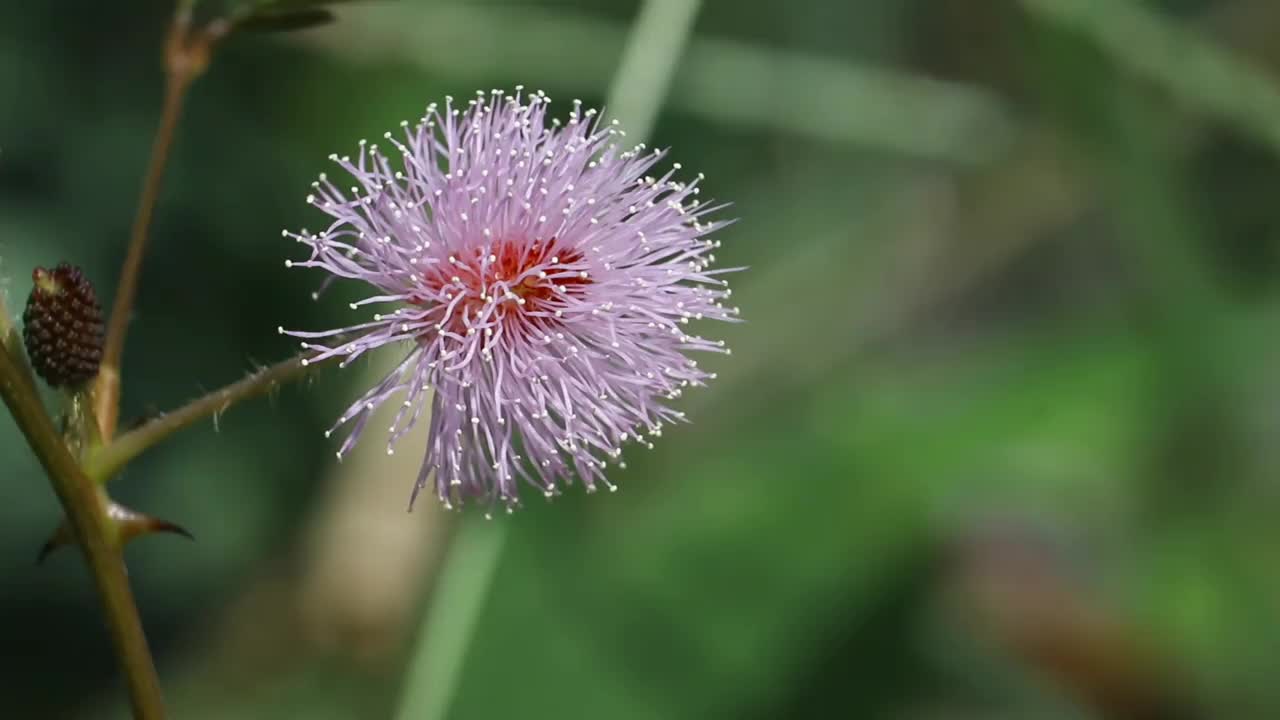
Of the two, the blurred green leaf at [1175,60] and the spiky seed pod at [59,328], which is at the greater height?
the blurred green leaf at [1175,60]

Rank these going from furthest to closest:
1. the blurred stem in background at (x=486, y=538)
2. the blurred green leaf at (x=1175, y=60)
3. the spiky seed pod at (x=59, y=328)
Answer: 1. the blurred green leaf at (x=1175, y=60)
2. the blurred stem in background at (x=486, y=538)
3. the spiky seed pod at (x=59, y=328)

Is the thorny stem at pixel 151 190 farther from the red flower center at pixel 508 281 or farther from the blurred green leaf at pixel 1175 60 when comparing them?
the blurred green leaf at pixel 1175 60

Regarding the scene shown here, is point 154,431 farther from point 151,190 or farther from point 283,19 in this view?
point 283,19

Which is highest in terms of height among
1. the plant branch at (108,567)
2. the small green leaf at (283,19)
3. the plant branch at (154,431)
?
the small green leaf at (283,19)

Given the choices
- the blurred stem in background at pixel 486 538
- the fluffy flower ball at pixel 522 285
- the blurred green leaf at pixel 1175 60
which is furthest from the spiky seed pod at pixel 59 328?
the blurred green leaf at pixel 1175 60

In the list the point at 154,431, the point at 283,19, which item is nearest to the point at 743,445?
the point at 283,19

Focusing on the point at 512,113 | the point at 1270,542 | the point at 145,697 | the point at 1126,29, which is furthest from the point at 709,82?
the point at 145,697
